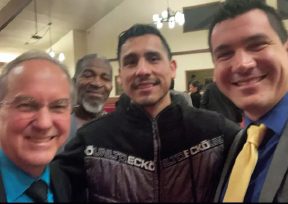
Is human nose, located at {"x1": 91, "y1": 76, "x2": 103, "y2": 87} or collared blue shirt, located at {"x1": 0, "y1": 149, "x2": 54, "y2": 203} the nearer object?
collared blue shirt, located at {"x1": 0, "y1": 149, "x2": 54, "y2": 203}

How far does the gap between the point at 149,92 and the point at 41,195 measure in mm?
704

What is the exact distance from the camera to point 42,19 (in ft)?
32.6

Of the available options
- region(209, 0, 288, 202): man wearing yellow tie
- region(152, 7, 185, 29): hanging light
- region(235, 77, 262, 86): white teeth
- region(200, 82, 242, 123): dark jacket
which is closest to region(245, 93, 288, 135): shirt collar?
region(209, 0, 288, 202): man wearing yellow tie

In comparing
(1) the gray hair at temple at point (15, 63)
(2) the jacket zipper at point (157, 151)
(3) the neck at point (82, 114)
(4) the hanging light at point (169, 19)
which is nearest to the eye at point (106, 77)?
(3) the neck at point (82, 114)

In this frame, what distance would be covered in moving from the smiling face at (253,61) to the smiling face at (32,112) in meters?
0.61

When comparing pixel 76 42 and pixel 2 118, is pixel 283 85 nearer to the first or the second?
pixel 2 118

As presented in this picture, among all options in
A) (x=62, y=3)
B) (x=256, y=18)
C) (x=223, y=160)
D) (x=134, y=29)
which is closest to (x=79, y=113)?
(x=134, y=29)

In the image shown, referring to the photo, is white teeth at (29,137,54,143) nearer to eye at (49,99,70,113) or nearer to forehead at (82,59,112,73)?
eye at (49,99,70,113)

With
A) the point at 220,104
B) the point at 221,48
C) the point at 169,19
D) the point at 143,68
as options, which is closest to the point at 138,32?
the point at 143,68

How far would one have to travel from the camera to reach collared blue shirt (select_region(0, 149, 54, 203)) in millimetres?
1112

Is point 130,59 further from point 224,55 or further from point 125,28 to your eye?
point 125,28

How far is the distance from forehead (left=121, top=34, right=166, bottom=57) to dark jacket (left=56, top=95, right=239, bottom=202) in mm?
271

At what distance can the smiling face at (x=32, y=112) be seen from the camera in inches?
44.4

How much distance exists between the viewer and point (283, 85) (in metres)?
1.25
